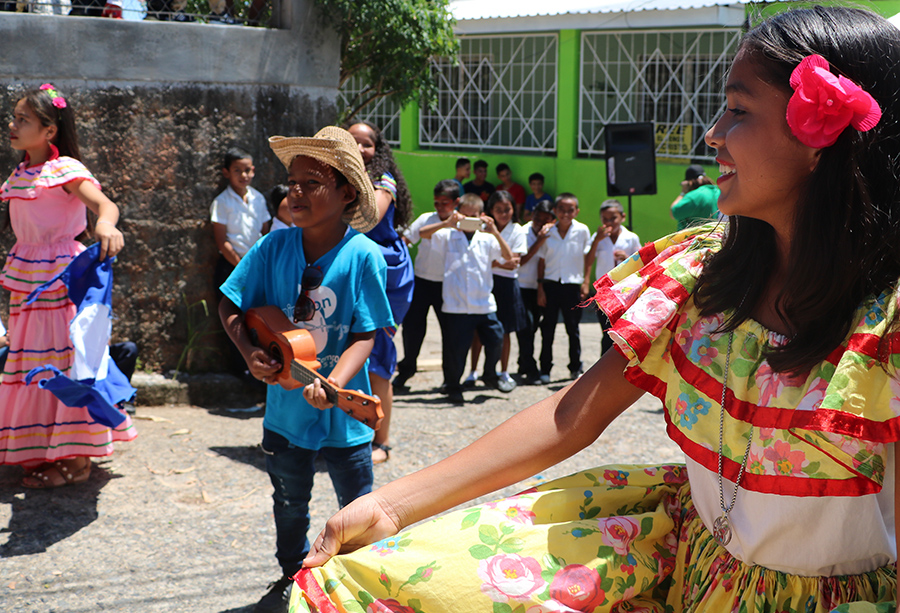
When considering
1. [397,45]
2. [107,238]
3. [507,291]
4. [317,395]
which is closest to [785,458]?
[317,395]

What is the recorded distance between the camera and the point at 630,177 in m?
9.36

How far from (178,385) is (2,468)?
1.47 metres

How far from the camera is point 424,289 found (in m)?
7.22

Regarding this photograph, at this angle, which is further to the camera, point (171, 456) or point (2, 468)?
point (171, 456)

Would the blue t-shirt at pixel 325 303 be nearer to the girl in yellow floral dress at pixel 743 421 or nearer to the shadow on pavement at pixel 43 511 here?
the shadow on pavement at pixel 43 511

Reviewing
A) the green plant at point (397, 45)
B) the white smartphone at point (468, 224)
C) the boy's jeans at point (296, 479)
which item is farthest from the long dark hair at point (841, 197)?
the green plant at point (397, 45)

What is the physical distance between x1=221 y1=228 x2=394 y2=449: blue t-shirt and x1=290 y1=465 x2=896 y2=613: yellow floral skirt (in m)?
1.67

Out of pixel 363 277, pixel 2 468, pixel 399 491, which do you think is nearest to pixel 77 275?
pixel 2 468

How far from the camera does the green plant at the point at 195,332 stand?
6.09 m

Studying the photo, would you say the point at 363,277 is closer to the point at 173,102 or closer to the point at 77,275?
the point at 77,275

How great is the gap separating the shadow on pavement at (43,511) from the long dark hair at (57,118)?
1793 mm

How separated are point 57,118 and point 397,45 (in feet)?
13.2

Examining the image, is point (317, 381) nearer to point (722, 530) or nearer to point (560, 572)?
point (560, 572)

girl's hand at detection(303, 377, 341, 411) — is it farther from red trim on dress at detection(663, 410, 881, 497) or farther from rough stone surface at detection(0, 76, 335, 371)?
rough stone surface at detection(0, 76, 335, 371)
